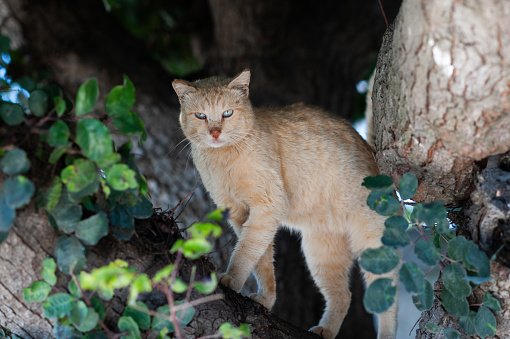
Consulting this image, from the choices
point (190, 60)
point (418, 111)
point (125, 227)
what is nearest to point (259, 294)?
Result: point (125, 227)

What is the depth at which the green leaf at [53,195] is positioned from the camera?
169cm

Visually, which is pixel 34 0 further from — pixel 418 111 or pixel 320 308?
pixel 320 308

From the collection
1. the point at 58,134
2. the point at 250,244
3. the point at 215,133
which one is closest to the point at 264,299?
the point at 250,244

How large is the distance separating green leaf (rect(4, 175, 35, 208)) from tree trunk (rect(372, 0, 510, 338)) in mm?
1482

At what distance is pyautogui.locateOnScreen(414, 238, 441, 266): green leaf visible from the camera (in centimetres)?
183

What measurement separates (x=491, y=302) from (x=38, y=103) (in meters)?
1.94

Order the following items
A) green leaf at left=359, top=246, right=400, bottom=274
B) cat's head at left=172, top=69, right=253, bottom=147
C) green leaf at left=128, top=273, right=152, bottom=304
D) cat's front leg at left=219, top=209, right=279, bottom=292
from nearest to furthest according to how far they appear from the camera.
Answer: green leaf at left=128, top=273, right=152, bottom=304 → green leaf at left=359, top=246, right=400, bottom=274 → cat's front leg at left=219, top=209, right=279, bottom=292 → cat's head at left=172, top=69, right=253, bottom=147

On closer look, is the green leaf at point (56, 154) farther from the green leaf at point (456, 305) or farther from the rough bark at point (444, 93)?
the green leaf at point (456, 305)

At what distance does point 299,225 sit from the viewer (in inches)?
124

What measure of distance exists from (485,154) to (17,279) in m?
1.88

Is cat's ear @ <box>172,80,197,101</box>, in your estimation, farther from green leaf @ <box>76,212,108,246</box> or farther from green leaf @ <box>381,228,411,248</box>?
green leaf @ <box>381,228,411,248</box>

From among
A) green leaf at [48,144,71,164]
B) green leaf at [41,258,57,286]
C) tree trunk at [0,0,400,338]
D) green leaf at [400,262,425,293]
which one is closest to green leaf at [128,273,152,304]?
green leaf at [41,258,57,286]

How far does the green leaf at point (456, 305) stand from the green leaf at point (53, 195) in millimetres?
1580

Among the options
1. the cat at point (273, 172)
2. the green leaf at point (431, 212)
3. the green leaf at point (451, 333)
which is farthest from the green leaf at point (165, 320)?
the green leaf at point (451, 333)
